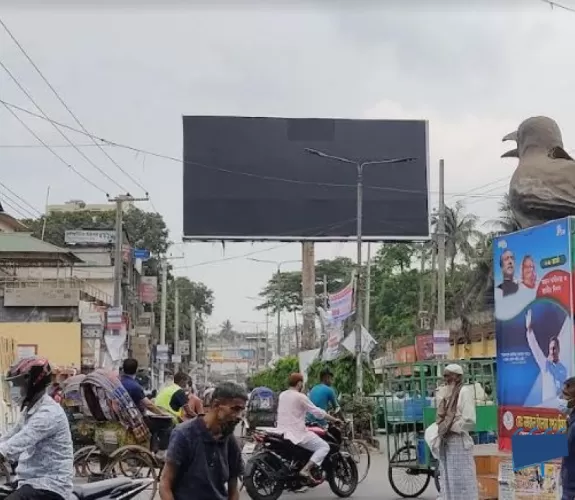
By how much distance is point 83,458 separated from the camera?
11.7m

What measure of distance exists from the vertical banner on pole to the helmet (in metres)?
3.67

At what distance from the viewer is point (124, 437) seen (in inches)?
454

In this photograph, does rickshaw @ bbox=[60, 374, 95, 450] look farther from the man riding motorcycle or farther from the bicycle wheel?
the bicycle wheel

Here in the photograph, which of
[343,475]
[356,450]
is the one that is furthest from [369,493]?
[356,450]

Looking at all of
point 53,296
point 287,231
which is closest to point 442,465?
point 287,231

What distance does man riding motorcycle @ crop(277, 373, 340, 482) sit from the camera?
1150 cm

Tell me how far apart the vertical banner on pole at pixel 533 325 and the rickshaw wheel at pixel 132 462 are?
15.6 feet

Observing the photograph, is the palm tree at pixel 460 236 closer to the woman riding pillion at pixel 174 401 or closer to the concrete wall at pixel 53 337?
the concrete wall at pixel 53 337

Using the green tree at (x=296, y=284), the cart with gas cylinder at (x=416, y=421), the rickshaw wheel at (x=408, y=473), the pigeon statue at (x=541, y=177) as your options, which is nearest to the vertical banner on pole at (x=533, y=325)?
the pigeon statue at (x=541, y=177)

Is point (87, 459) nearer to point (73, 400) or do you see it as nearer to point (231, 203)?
point (73, 400)

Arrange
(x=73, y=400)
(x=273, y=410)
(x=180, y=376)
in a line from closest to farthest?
1. (x=73, y=400)
2. (x=180, y=376)
3. (x=273, y=410)

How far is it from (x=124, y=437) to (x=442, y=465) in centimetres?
414

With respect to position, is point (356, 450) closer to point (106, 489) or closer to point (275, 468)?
point (275, 468)

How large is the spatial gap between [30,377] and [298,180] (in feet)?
103
